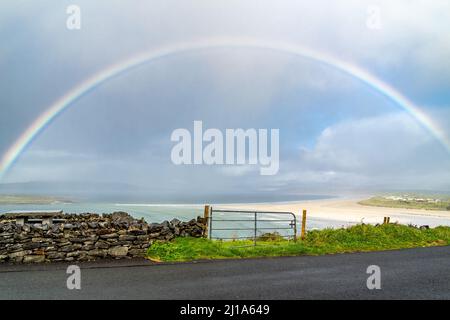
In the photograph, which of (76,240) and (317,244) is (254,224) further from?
(76,240)

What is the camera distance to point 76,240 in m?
14.0

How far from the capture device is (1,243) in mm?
13336

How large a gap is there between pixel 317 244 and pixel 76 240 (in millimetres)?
9784

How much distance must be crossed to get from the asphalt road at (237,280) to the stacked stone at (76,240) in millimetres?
755

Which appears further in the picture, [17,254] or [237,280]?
[17,254]

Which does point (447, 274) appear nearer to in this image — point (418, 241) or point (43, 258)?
point (418, 241)

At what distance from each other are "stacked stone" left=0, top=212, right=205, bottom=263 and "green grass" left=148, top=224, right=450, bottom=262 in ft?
2.07

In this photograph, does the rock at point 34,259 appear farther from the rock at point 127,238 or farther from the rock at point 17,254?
the rock at point 127,238

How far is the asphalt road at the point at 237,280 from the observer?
9.33 metres

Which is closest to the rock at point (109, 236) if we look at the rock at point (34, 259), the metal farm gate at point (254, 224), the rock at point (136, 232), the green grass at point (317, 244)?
the rock at point (136, 232)

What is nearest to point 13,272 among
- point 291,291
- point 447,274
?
point 291,291

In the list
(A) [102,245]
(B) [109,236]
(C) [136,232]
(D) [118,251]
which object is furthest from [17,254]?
(C) [136,232]

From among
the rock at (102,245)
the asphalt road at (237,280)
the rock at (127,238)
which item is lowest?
the asphalt road at (237,280)
